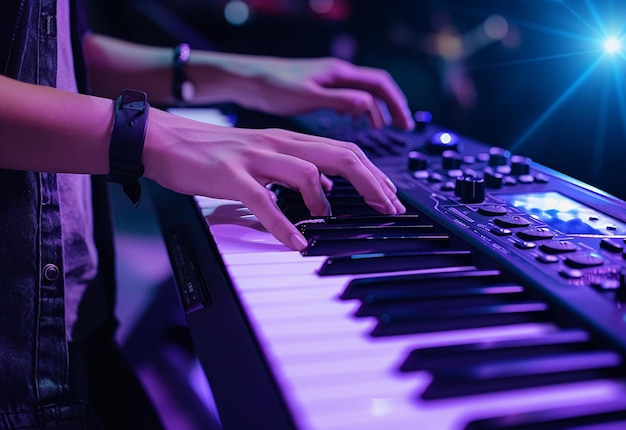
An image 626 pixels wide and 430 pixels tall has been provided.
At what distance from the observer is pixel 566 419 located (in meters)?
0.43

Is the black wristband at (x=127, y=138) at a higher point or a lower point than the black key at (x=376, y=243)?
higher

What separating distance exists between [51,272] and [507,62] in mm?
993

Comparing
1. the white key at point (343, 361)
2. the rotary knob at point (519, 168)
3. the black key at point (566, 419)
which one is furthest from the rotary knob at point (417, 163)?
the black key at point (566, 419)

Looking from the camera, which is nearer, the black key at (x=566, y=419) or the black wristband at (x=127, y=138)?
the black key at (x=566, y=419)

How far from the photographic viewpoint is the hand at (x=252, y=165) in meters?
0.77

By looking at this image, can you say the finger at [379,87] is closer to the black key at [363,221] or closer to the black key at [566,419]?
the black key at [363,221]

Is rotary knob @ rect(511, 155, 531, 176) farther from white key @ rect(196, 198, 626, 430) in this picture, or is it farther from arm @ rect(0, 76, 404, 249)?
white key @ rect(196, 198, 626, 430)

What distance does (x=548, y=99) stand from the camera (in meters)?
1.07

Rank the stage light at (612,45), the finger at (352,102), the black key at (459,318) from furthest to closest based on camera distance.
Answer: the finger at (352,102) < the stage light at (612,45) < the black key at (459,318)

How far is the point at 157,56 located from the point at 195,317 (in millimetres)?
908

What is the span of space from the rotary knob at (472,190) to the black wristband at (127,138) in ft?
1.44

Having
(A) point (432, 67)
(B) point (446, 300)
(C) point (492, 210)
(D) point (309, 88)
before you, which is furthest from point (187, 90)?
(A) point (432, 67)

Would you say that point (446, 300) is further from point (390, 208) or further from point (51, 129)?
point (51, 129)

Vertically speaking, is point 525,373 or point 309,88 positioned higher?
point 309,88
